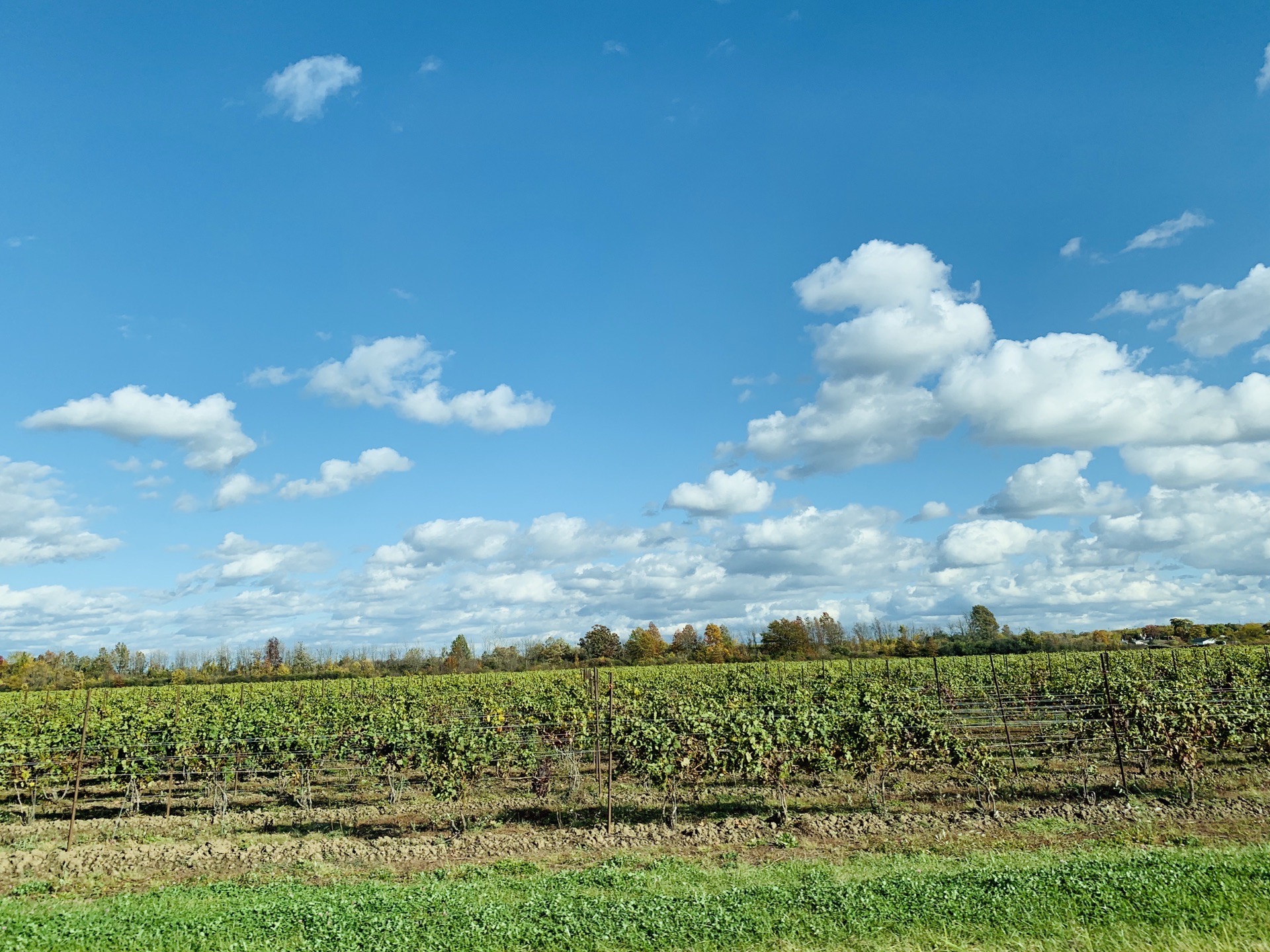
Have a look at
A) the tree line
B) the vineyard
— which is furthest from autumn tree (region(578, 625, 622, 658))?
the vineyard

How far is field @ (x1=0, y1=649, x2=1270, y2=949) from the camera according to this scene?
721cm

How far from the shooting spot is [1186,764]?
44.4 ft

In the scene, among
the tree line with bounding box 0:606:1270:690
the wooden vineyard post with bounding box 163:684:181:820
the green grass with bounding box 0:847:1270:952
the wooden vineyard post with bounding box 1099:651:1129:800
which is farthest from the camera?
the tree line with bounding box 0:606:1270:690

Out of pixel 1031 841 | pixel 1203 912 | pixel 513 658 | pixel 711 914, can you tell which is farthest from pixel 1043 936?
pixel 513 658

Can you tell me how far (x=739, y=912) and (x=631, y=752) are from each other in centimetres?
643

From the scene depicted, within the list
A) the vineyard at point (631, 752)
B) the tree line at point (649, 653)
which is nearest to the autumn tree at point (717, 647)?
the tree line at point (649, 653)

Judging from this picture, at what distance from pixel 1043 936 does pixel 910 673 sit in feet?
95.1

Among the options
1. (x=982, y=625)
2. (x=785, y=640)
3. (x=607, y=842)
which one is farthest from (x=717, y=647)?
(x=607, y=842)

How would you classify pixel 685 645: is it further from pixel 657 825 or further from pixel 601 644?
pixel 657 825

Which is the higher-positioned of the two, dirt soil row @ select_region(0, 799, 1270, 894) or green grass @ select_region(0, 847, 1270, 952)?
green grass @ select_region(0, 847, 1270, 952)

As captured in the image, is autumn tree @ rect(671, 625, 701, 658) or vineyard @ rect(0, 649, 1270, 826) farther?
autumn tree @ rect(671, 625, 701, 658)

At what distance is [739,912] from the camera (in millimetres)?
7535

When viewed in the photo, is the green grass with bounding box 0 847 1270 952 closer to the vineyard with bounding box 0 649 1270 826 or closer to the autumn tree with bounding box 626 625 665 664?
the vineyard with bounding box 0 649 1270 826

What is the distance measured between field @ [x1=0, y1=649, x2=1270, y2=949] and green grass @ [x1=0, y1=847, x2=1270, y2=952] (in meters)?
0.05
